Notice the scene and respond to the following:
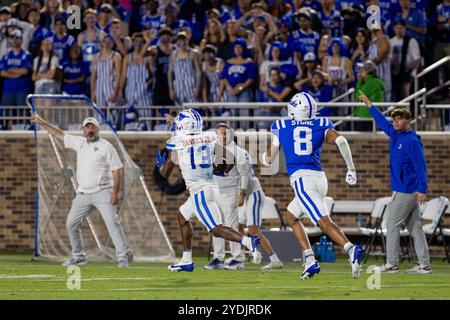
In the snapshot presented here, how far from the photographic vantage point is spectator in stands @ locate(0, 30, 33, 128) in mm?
24375

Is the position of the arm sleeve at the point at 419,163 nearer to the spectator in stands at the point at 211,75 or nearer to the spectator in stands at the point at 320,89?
the spectator in stands at the point at 320,89

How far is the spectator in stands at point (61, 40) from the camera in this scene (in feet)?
80.5

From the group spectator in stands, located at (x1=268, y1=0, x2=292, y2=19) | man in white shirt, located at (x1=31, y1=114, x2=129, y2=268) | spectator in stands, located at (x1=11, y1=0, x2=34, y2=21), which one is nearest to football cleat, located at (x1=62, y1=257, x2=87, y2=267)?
man in white shirt, located at (x1=31, y1=114, x2=129, y2=268)

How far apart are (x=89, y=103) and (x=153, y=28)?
152 inches

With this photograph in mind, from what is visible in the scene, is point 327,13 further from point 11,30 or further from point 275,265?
point 275,265

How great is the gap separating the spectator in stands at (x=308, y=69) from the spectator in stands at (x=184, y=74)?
1.77 m

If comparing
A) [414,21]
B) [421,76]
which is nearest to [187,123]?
[421,76]

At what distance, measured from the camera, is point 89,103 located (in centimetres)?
2133

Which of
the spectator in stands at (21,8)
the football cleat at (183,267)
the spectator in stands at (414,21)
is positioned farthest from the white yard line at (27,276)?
the spectator in stands at (21,8)

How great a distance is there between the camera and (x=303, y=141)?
16188 millimetres

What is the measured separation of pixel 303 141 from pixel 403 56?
775 cm

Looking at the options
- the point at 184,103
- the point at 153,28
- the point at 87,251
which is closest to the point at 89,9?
the point at 153,28

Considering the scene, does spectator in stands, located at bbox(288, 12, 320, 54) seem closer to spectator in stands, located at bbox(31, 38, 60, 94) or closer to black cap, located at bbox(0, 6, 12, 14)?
spectator in stands, located at bbox(31, 38, 60, 94)
